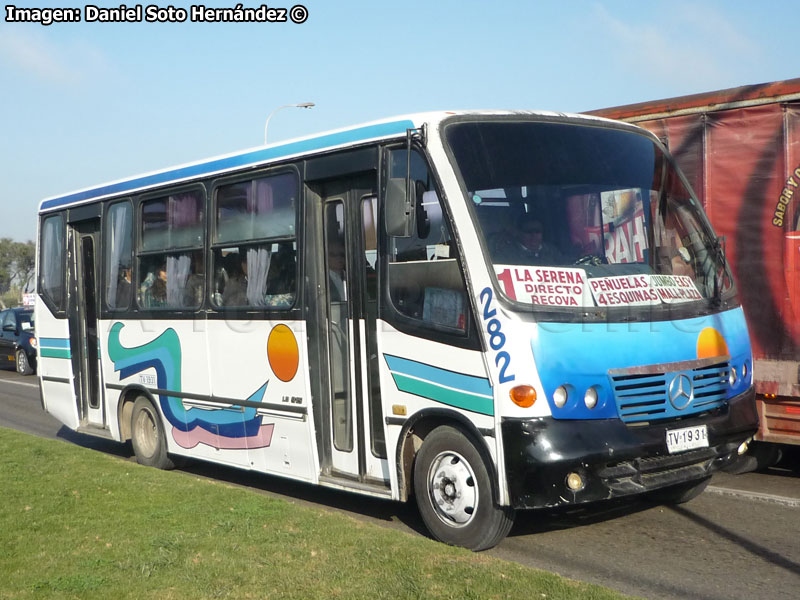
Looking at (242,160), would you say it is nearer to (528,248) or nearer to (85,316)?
(528,248)

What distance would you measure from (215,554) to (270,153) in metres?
3.68

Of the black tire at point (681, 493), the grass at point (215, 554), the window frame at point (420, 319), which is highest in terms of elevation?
the window frame at point (420, 319)

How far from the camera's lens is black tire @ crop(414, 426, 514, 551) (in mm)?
6344

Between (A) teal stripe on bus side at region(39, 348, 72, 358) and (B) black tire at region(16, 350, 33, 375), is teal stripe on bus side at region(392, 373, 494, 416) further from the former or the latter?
(B) black tire at region(16, 350, 33, 375)

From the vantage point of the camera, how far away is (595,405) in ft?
20.2

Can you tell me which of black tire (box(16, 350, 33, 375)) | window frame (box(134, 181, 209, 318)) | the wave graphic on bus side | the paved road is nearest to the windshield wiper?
the paved road

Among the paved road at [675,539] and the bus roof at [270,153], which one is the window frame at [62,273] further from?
the paved road at [675,539]

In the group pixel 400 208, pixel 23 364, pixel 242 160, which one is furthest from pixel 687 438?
pixel 23 364

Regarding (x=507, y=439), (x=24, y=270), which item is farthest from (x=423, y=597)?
(x=24, y=270)

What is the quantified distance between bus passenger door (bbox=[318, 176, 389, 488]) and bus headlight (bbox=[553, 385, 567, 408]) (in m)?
1.67

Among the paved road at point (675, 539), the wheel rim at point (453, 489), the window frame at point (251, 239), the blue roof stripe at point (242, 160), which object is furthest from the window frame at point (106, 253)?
the wheel rim at point (453, 489)

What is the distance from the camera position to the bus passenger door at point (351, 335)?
24.2 ft

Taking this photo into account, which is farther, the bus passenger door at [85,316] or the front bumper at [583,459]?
the bus passenger door at [85,316]

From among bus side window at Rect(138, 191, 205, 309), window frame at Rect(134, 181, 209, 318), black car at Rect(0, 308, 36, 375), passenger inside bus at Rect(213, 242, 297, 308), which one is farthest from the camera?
black car at Rect(0, 308, 36, 375)
